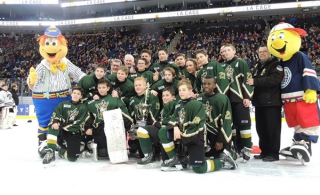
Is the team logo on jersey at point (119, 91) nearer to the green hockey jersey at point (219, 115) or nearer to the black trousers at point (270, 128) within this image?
the green hockey jersey at point (219, 115)

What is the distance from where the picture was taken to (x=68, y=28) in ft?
73.7

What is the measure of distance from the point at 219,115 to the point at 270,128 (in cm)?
80

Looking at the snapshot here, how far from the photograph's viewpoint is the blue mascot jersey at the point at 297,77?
3.66 meters

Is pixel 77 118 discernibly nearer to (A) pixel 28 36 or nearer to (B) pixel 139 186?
(B) pixel 139 186

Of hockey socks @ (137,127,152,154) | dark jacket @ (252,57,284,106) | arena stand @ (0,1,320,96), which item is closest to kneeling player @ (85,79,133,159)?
hockey socks @ (137,127,152,154)

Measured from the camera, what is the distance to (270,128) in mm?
3871

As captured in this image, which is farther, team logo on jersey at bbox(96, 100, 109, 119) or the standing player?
team logo on jersey at bbox(96, 100, 109, 119)

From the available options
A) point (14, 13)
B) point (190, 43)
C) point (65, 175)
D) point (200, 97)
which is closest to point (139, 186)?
point (65, 175)

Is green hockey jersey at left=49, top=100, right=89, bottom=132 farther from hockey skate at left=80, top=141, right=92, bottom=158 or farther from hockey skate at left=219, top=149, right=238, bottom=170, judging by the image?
hockey skate at left=219, top=149, right=238, bottom=170

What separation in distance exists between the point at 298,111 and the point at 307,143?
41 cm

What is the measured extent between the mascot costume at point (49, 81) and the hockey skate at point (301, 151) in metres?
3.19

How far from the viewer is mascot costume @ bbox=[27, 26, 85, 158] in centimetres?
424

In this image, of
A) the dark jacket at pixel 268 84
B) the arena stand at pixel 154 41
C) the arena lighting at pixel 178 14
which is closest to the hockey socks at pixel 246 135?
the dark jacket at pixel 268 84

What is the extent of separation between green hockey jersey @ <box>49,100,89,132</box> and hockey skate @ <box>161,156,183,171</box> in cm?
133
